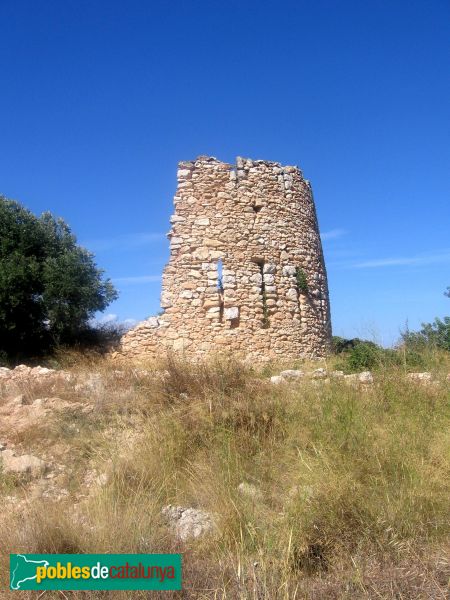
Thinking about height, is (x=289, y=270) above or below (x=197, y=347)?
above

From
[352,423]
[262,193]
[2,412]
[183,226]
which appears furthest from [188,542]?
[262,193]

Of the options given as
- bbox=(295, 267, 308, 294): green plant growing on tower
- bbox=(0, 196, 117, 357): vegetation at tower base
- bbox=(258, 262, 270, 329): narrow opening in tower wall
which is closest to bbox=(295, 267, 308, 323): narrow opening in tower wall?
bbox=(295, 267, 308, 294): green plant growing on tower

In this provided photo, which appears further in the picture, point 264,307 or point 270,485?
point 264,307

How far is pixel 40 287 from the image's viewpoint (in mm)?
11273

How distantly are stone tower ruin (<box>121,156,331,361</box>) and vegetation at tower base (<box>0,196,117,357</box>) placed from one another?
1.46 meters

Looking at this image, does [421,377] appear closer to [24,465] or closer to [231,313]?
[24,465]

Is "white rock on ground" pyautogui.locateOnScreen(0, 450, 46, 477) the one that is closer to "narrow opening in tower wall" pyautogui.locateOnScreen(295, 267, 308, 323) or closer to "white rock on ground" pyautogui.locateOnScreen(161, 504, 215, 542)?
"white rock on ground" pyautogui.locateOnScreen(161, 504, 215, 542)

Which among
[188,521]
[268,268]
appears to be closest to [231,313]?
[268,268]

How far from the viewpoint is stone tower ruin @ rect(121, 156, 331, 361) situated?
408 inches

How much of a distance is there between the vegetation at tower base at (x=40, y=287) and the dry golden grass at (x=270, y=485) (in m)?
5.96

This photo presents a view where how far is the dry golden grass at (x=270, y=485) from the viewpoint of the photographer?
9.28 feet

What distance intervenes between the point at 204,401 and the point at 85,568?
2465 mm

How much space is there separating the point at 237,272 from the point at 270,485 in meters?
7.03

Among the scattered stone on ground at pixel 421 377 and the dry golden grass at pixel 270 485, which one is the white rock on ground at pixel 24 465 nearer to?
the dry golden grass at pixel 270 485
